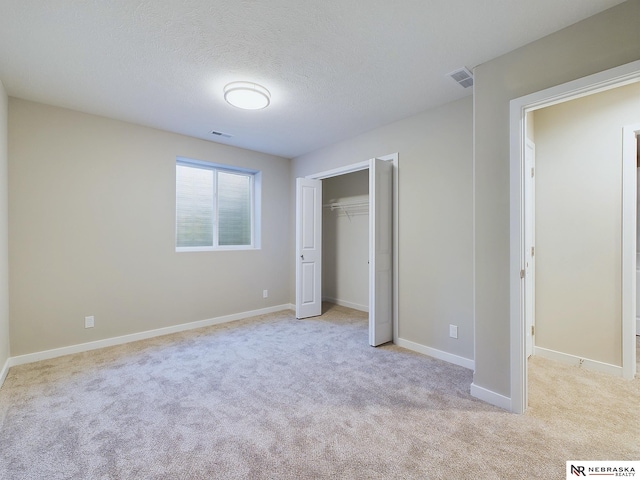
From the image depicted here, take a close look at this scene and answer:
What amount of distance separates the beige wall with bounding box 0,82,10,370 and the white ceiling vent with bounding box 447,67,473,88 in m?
3.98

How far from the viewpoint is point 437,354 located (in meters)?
3.05

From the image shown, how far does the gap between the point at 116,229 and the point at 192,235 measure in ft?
3.14

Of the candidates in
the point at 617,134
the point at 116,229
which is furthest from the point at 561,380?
the point at 116,229

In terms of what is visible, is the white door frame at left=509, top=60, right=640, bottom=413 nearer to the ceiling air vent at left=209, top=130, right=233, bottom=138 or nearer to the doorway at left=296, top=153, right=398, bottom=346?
the doorway at left=296, top=153, right=398, bottom=346

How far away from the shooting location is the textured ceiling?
69.1 inches

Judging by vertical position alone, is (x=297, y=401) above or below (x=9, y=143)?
below

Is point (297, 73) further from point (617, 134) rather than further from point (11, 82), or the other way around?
point (617, 134)

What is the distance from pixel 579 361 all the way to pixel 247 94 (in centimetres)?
401

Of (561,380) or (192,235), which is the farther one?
(192,235)

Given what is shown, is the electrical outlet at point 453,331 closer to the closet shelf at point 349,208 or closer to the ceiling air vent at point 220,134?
the closet shelf at point 349,208

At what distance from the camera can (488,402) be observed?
219cm

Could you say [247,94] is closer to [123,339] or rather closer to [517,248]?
[517,248]

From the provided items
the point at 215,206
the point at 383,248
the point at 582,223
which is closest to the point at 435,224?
the point at 383,248

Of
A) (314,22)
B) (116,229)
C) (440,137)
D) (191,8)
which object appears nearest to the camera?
(191,8)
